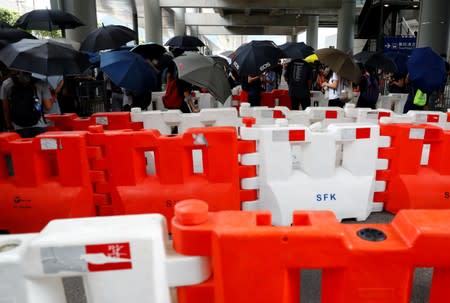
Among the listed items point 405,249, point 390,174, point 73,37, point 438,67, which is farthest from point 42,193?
point 73,37

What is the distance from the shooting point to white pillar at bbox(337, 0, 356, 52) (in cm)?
2784

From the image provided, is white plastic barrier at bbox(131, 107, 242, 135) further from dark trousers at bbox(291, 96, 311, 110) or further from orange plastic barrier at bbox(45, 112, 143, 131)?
dark trousers at bbox(291, 96, 311, 110)

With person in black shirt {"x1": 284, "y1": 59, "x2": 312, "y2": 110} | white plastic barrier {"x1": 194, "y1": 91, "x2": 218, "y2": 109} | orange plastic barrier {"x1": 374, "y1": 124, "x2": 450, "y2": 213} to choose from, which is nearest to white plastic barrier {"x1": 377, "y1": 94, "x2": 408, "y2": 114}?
person in black shirt {"x1": 284, "y1": 59, "x2": 312, "y2": 110}

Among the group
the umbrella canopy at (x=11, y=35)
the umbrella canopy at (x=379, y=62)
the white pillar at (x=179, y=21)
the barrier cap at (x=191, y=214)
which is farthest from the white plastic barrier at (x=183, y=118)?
the white pillar at (x=179, y=21)

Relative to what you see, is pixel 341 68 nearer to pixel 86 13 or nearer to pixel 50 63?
pixel 50 63

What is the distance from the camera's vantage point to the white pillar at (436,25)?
15.3m

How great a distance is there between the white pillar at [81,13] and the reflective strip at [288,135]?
13.0m

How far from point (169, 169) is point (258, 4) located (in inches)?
1110

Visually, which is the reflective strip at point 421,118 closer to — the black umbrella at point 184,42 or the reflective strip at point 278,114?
the reflective strip at point 278,114

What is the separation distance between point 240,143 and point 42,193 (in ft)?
7.49

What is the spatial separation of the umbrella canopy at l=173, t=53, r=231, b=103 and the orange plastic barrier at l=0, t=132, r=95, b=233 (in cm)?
231

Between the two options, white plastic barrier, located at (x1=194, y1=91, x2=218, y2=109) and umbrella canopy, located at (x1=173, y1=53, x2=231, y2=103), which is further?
white plastic barrier, located at (x1=194, y1=91, x2=218, y2=109)

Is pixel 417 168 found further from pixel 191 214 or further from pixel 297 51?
pixel 297 51

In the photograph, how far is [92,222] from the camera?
1.97m
